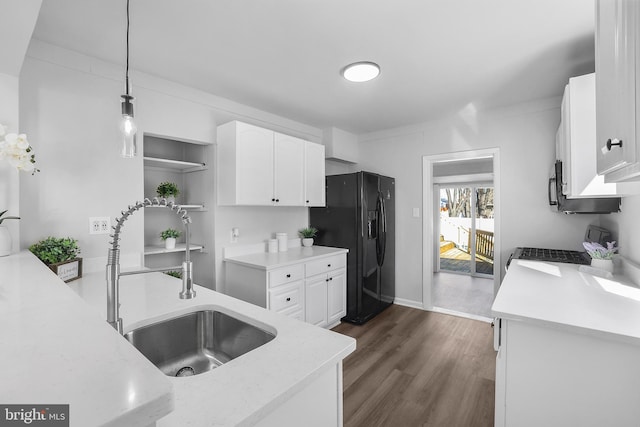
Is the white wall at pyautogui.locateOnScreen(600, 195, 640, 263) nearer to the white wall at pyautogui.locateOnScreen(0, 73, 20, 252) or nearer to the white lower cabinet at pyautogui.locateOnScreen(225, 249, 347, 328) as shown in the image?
the white lower cabinet at pyautogui.locateOnScreen(225, 249, 347, 328)

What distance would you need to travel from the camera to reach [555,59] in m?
2.17

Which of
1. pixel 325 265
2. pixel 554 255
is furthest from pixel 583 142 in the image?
pixel 325 265

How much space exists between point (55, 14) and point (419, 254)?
12.9ft

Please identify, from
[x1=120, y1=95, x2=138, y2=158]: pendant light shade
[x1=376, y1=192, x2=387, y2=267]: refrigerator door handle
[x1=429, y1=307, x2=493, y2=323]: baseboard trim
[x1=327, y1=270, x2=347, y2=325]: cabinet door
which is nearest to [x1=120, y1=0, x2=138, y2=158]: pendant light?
[x1=120, y1=95, x2=138, y2=158]: pendant light shade

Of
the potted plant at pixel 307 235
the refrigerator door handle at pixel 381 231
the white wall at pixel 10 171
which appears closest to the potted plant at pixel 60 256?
the white wall at pixel 10 171

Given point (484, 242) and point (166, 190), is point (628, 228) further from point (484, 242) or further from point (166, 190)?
point (484, 242)

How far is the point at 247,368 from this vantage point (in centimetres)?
83

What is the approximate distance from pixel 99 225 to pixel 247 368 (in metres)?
1.92

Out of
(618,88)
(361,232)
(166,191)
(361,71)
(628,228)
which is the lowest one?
(361,232)

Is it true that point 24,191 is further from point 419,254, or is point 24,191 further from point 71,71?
point 419,254

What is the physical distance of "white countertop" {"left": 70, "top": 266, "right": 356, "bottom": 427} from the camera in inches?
25.8

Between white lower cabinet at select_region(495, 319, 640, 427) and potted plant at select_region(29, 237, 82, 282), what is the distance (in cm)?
237

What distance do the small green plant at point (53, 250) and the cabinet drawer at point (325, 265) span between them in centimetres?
182

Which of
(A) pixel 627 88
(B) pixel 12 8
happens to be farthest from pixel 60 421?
(B) pixel 12 8
